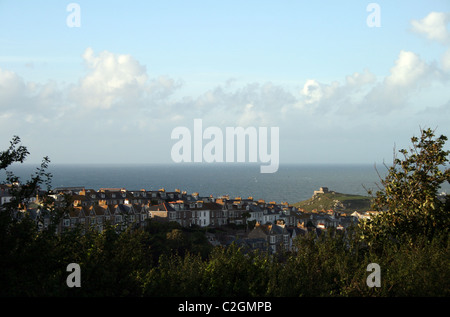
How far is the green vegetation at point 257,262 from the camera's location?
10195 millimetres

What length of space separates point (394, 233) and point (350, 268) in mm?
4222

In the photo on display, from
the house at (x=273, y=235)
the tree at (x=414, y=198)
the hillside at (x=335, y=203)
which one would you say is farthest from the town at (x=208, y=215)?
the hillside at (x=335, y=203)

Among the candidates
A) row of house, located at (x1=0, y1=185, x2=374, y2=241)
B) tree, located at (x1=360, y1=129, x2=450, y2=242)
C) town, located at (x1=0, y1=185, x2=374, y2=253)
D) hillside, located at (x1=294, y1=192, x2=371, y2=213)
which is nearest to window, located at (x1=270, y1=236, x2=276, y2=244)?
town, located at (x1=0, y1=185, x2=374, y2=253)

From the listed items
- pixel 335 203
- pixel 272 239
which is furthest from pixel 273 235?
pixel 335 203

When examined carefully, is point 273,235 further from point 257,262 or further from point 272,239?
point 257,262

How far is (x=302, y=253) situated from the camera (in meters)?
14.6

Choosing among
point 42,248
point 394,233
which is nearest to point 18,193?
point 42,248

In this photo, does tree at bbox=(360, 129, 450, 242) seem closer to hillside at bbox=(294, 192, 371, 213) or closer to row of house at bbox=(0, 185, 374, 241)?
row of house at bbox=(0, 185, 374, 241)

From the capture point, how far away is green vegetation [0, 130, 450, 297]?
10195mm

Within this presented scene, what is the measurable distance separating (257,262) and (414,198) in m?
6.82

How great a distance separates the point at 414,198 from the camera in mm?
16375

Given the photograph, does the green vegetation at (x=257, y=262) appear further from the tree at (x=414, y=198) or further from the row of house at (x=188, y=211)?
the row of house at (x=188, y=211)

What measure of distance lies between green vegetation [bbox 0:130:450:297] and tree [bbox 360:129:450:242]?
0.04 m
